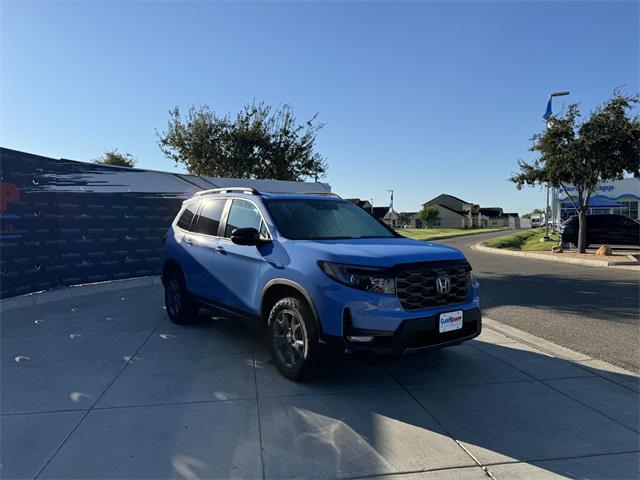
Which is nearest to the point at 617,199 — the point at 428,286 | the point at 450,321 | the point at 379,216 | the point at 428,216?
the point at 379,216

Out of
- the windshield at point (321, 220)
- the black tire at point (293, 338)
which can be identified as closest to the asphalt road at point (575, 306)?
the windshield at point (321, 220)

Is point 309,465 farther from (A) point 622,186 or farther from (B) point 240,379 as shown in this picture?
(A) point 622,186

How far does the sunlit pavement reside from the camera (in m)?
3.12

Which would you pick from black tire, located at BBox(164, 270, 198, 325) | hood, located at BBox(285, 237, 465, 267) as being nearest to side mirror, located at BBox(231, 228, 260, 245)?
hood, located at BBox(285, 237, 465, 267)

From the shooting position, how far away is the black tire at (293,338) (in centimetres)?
A: 418

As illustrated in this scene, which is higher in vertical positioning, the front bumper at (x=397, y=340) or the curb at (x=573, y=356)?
the front bumper at (x=397, y=340)

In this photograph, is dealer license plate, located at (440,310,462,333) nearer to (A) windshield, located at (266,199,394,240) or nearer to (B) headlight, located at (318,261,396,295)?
(B) headlight, located at (318,261,396,295)

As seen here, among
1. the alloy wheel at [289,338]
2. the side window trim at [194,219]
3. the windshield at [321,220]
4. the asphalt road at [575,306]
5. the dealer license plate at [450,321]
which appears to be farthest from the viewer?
the side window trim at [194,219]

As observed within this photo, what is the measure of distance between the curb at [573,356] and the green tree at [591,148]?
13.4m

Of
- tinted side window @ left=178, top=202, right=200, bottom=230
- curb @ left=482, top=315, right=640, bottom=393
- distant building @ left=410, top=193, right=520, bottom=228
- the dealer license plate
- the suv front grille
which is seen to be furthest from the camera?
distant building @ left=410, top=193, right=520, bottom=228

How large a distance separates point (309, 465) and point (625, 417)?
105 inches

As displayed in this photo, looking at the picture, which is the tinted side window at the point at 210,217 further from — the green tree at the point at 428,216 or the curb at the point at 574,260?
the green tree at the point at 428,216

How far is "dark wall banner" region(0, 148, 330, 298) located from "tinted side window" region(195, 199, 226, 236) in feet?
13.9

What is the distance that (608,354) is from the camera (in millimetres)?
5488
